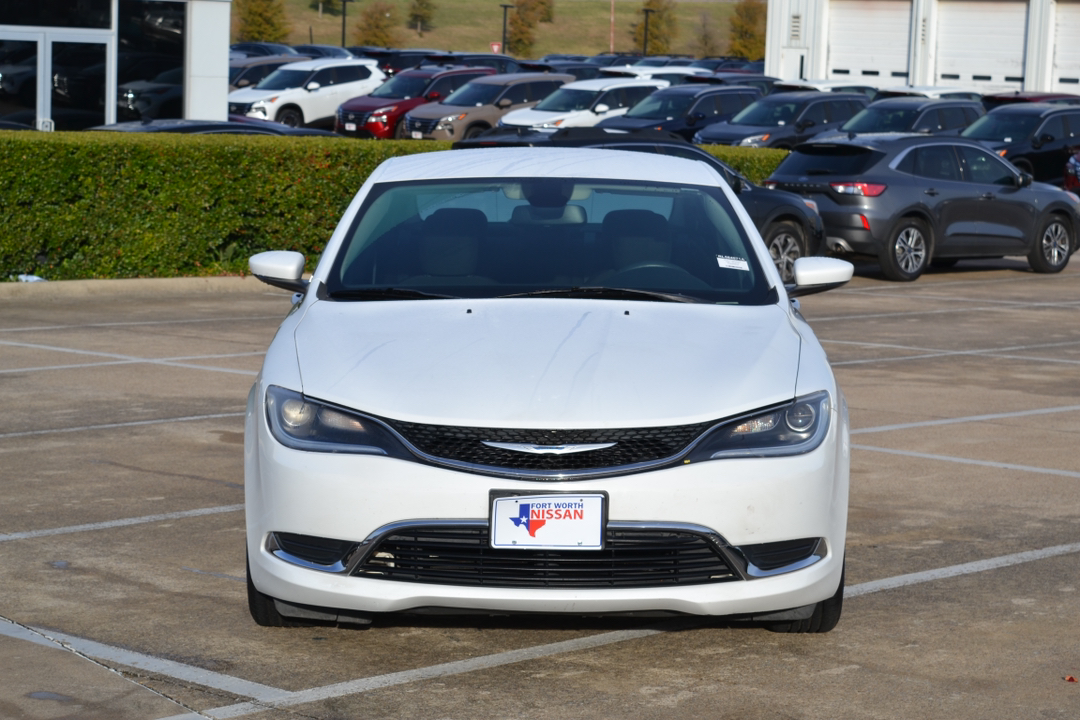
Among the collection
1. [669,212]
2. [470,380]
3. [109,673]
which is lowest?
[109,673]

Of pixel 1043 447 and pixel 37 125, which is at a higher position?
pixel 37 125

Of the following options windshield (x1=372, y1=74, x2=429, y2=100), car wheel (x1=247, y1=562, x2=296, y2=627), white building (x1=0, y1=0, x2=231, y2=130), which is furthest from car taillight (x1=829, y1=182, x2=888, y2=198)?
windshield (x1=372, y1=74, x2=429, y2=100)

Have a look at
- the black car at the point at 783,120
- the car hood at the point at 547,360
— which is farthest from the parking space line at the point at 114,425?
the black car at the point at 783,120

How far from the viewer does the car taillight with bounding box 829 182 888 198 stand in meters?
18.0

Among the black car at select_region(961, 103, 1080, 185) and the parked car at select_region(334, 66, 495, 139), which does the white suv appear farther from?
the black car at select_region(961, 103, 1080, 185)

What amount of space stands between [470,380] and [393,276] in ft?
4.02

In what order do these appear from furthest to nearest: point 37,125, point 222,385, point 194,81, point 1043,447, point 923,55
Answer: point 923,55 < point 194,81 < point 37,125 < point 222,385 < point 1043,447

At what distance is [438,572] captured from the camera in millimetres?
4664

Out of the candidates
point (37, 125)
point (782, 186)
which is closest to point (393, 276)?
point (782, 186)

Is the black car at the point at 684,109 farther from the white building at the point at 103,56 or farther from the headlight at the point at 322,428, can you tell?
the headlight at the point at 322,428

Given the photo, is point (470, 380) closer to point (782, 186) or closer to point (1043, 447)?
point (1043, 447)

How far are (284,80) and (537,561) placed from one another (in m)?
34.4

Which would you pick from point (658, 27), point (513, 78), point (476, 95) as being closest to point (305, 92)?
point (476, 95)

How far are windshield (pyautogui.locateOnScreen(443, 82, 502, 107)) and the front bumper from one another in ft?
97.3
